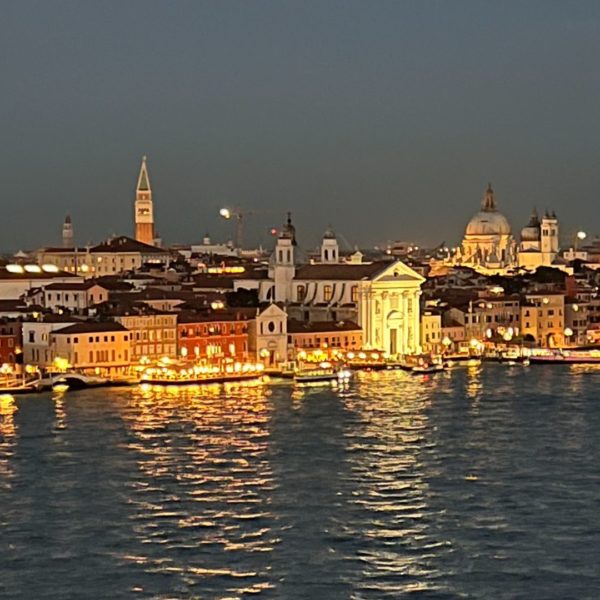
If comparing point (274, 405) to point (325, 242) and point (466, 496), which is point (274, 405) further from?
point (325, 242)

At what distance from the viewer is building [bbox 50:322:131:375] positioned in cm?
1745

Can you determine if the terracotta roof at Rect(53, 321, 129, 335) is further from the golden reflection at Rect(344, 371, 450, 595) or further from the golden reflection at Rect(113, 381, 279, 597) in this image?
the golden reflection at Rect(344, 371, 450, 595)

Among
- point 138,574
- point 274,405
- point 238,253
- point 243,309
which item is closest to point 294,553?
point 138,574

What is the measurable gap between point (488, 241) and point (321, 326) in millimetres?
16782

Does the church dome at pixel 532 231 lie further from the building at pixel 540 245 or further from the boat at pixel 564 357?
the boat at pixel 564 357

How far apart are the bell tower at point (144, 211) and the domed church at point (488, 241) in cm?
620

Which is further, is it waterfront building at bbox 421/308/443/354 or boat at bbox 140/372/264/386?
waterfront building at bbox 421/308/443/354

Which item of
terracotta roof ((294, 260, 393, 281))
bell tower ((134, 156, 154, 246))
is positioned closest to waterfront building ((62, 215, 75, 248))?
bell tower ((134, 156, 154, 246))

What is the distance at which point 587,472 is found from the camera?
→ 1049 centimetres

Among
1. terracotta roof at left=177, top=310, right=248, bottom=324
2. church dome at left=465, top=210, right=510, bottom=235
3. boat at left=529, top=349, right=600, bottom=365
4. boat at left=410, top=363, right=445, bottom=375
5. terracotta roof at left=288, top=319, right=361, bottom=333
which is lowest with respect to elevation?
boat at left=410, top=363, right=445, bottom=375

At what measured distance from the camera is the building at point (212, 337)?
1900 cm

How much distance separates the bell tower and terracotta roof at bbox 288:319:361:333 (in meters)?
14.3

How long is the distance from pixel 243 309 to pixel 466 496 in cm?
1106

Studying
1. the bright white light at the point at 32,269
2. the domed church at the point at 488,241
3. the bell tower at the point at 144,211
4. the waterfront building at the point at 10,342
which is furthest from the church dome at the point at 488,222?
the waterfront building at the point at 10,342
